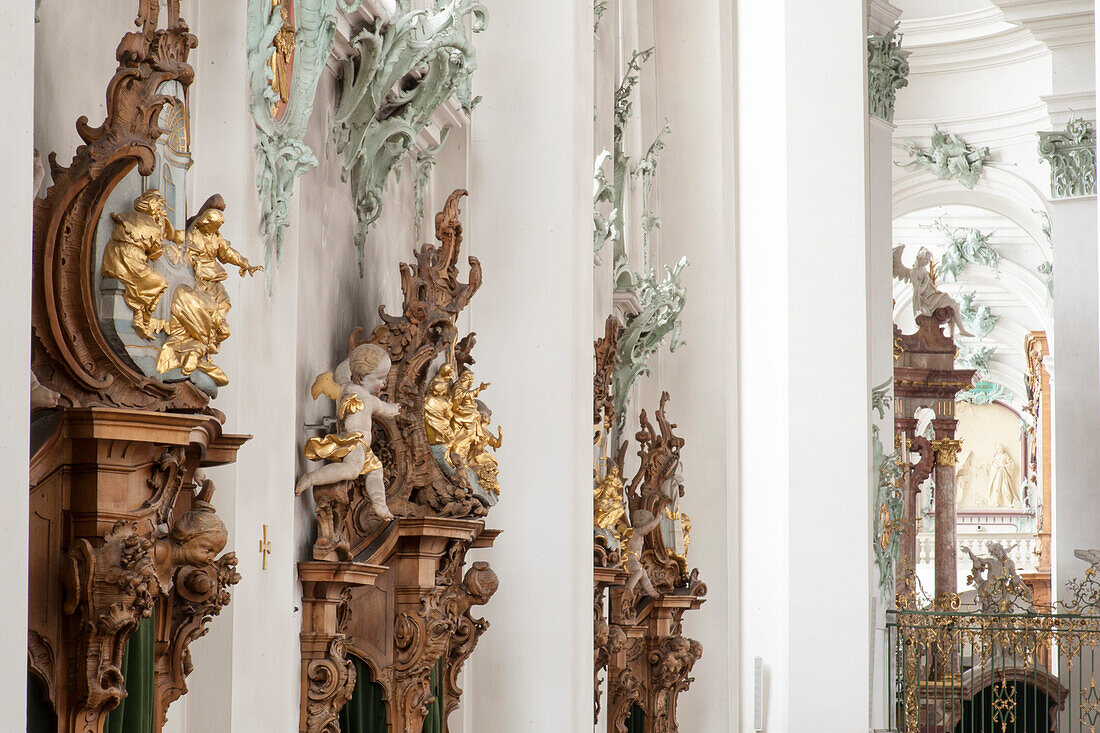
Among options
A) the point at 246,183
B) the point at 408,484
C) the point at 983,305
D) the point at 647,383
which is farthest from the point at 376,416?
the point at 983,305

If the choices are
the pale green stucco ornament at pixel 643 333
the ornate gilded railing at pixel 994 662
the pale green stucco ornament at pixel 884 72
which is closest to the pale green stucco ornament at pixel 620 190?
the pale green stucco ornament at pixel 643 333

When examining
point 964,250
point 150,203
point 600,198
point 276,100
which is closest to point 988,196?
point 964,250

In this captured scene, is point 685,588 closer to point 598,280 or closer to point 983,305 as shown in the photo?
point 598,280

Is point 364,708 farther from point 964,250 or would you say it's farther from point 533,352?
point 964,250

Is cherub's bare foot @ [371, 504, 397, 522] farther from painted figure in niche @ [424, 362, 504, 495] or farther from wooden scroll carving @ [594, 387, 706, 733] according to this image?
wooden scroll carving @ [594, 387, 706, 733]

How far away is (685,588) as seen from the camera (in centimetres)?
730

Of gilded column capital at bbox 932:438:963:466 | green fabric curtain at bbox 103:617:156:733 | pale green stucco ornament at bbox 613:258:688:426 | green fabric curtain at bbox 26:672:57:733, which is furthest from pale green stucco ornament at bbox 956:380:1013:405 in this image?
green fabric curtain at bbox 26:672:57:733

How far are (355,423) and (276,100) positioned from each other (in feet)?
2.60

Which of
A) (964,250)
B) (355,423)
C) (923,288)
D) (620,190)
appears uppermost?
(964,250)

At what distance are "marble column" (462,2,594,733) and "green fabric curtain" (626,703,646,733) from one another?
202cm

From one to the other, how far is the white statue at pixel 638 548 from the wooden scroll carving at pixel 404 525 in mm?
2856

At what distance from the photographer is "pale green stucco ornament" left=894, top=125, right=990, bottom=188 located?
22.2 metres

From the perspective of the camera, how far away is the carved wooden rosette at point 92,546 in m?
1.88

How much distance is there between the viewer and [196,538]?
217 centimetres
